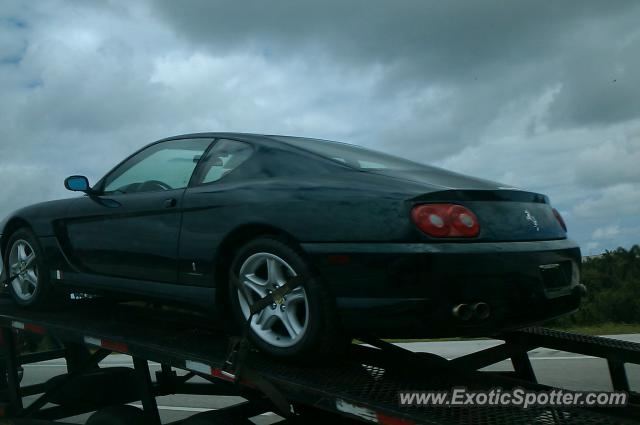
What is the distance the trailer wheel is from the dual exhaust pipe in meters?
2.08

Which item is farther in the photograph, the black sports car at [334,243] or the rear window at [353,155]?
the rear window at [353,155]

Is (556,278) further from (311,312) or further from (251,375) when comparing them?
(251,375)

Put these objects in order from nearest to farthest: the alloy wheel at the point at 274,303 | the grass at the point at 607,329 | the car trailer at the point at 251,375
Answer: the car trailer at the point at 251,375 → the alloy wheel at the point at 274,303 → the grass at the point at 607,329

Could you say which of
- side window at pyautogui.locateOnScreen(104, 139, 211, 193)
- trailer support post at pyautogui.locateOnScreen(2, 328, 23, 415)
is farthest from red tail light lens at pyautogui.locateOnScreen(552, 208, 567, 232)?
trailer support post at pyautogui.locateOnScreen(2, 328, 23, 415)

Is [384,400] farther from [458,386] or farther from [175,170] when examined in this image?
[175,170]

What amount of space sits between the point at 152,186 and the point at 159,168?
4.8 inches

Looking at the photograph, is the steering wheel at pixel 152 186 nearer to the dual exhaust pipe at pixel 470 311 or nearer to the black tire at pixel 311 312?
the black tire at pixel 311 312

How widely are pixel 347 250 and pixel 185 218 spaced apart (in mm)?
1105

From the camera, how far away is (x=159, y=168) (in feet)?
13.5

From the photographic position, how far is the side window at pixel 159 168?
12.6 ft

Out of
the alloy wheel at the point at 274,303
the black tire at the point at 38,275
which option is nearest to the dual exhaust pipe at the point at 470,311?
the alloy wheel at the point at 274,303

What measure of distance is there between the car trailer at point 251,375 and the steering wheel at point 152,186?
0.80m

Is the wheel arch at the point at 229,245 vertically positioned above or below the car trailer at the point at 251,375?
above

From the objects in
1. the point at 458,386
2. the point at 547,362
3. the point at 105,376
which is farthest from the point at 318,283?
the point at 547,362
